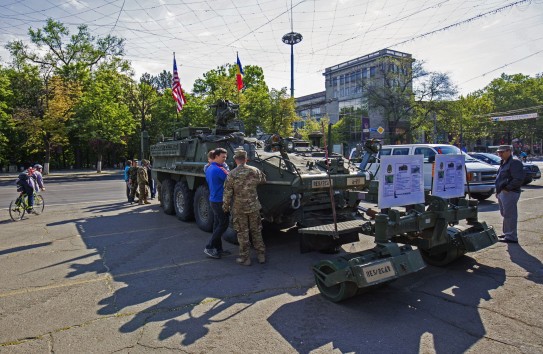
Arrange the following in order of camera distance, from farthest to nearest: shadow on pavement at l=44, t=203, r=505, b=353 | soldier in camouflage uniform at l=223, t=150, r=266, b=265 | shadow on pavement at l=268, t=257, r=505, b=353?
soldier in camouflage uniform at l=223, t=150, r=266, b=265
shadow on pavement at l=44, t=203, r=505, b=353
shadow on pavement at l=268, t=257, r=505, b=353

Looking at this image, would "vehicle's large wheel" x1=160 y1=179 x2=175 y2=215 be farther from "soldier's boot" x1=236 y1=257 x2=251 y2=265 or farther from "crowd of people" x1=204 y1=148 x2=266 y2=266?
"soldier's boot" x1=236 y1=257 x2=251 y2=265

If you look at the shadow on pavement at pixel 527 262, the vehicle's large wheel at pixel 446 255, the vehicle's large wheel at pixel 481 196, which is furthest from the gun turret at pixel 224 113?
the vehicle's large wheel at pixel 481 196

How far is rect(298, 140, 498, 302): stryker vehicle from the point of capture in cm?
402

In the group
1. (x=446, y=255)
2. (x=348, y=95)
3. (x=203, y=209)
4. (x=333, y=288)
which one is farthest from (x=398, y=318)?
(x=348, y=95)

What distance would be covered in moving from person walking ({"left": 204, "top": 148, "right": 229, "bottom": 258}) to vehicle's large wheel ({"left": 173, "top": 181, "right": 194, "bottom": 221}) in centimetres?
311

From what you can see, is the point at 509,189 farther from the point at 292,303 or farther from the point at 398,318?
the point at 292,303

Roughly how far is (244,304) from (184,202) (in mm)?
5355

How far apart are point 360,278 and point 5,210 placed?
12226 millimetres

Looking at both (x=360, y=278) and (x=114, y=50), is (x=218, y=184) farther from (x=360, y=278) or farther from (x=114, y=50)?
(x=114, y=50)

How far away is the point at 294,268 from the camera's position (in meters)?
5.63

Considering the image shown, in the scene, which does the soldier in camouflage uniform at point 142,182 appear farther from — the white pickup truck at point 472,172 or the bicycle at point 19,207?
the white pickup truck at point 472,172

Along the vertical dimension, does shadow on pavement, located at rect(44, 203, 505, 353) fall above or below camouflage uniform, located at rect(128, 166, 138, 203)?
below

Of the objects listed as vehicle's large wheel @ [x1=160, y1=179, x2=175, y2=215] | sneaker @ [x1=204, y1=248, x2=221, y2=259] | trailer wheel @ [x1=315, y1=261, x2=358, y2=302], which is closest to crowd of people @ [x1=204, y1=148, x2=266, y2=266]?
sneaker @ [x1=204, y1=248, x2=221, y2=259]

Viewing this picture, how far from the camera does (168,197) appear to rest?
34.6 feet
